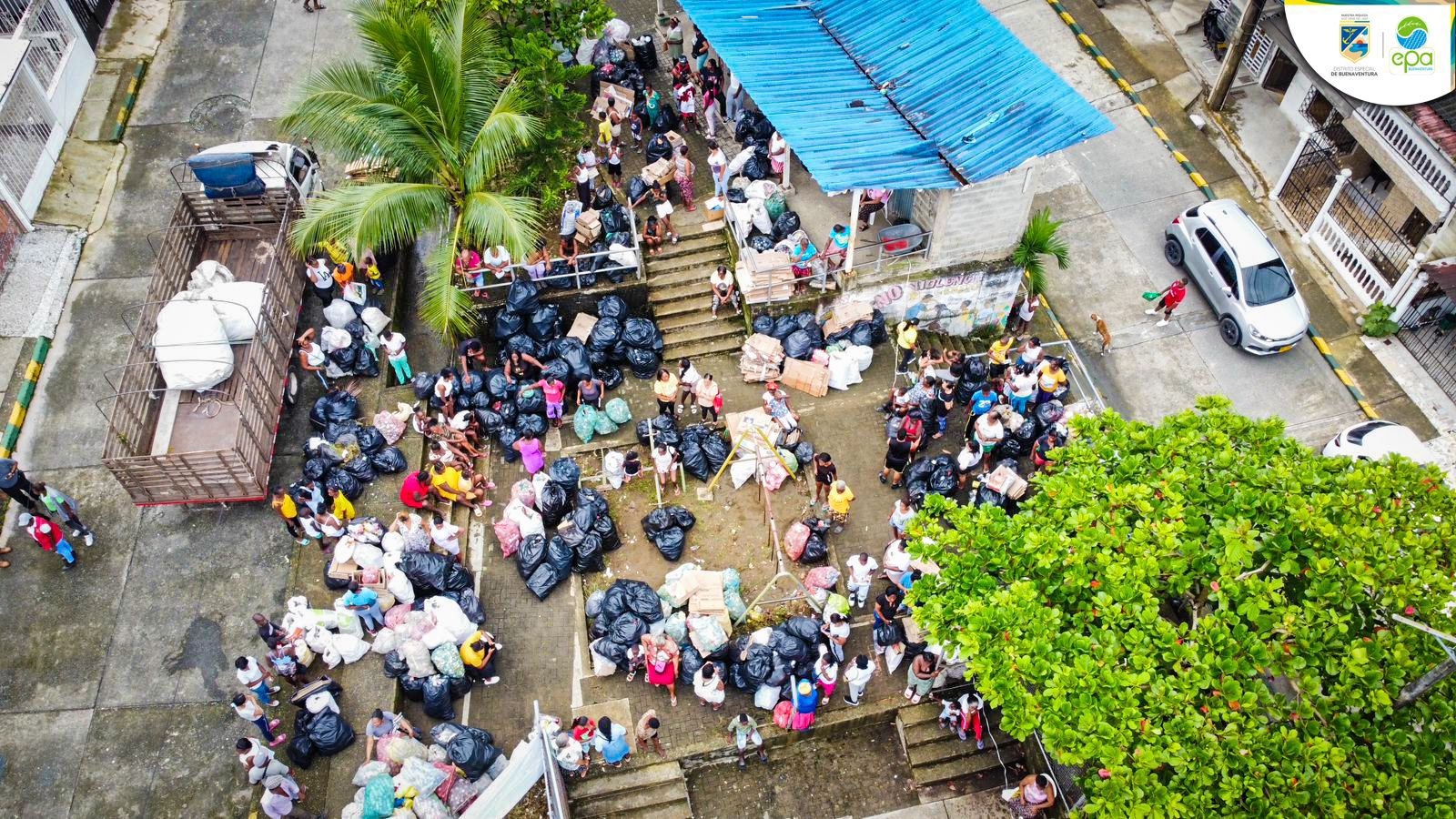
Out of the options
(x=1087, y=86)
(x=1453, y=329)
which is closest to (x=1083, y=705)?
(x=1453, y=329)

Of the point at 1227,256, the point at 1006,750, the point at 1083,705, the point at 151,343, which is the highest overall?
the point at 1083,705

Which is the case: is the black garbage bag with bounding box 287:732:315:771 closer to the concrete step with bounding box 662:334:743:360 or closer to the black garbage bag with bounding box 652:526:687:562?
the black garbage bag with bounding box 652:526:687:562

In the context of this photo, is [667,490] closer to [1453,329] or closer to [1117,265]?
[1117,265]

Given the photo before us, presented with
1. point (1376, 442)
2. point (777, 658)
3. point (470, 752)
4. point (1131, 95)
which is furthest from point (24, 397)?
point (1131, 95)

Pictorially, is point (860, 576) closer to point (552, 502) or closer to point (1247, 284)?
point (552, 502)

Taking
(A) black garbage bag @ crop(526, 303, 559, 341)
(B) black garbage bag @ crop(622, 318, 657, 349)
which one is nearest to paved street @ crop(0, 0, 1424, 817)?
(A) black garbage bag @ crop(526, 303, 559, 341)

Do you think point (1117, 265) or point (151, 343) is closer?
point (151, 343)
